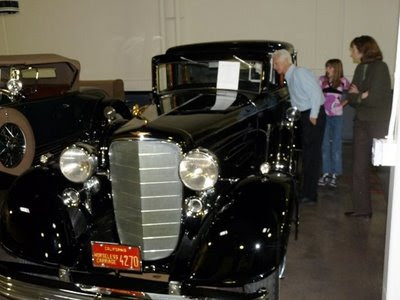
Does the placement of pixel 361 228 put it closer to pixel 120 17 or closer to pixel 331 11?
pixel 331 11

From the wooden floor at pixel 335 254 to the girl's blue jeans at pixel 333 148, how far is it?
627 millimetres

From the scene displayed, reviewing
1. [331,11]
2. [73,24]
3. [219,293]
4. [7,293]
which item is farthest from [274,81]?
[73,24]

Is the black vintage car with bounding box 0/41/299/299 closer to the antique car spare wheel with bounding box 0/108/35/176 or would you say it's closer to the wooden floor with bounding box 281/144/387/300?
the wooden floor with bounding box 281/144/387/300

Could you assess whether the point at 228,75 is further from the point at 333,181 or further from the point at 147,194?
the point at 333,181

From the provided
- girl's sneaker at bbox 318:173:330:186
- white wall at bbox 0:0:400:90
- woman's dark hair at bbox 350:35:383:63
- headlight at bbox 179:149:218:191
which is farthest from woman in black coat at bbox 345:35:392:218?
white wall at bbox 0:0:400:90

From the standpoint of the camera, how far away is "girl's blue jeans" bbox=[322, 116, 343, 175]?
229 inches

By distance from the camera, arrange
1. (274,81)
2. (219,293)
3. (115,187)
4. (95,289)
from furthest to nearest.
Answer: (274,81), (115,187), (95,289), (219,293)

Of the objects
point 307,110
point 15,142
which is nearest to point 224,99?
point 307,110

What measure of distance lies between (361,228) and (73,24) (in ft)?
23.6

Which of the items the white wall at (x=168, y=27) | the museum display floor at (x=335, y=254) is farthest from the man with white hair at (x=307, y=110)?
the white wall at (x=168, y=27)

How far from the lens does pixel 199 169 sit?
260cm

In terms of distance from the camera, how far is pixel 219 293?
91.8 inches

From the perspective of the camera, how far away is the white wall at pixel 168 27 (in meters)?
7.90

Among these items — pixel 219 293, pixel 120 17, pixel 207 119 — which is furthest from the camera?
pixel 120 17
